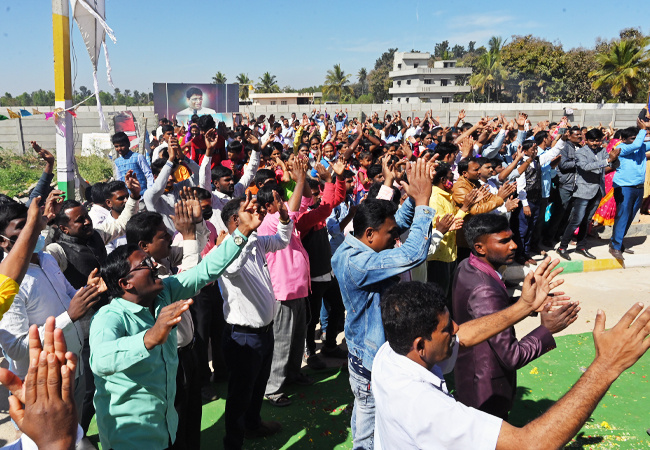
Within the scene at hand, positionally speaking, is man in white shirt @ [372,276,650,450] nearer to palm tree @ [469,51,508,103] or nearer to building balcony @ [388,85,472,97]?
palm tree @ [469,51,508,103]

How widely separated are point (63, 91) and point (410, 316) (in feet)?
14.7

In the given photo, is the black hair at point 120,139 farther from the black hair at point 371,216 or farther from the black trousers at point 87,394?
the black hair at point 371,216

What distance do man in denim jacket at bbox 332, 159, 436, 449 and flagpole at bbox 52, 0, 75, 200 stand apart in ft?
11.3

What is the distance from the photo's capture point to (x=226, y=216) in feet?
11.6

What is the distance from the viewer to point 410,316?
1.92m

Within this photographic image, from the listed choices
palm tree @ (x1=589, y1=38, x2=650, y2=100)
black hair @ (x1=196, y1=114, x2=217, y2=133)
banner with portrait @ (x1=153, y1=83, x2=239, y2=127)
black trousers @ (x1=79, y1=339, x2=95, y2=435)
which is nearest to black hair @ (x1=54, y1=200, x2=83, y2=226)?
black trousers @ (x1=79, y1=339, x2=95, y2=435)

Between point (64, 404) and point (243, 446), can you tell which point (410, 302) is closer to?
point (64, 404)

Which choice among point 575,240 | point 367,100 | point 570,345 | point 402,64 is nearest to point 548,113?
point 575,240

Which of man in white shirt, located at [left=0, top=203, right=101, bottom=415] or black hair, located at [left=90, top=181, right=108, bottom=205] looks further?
black hair, located at [left=90, top=181, right=108, bottom=205]

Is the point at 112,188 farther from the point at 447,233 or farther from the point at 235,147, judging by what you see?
the point at 447,233

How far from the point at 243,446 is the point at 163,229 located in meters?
1.73

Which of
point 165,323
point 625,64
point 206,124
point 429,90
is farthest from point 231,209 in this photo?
point 429,90

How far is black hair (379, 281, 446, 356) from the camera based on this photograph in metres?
1.91

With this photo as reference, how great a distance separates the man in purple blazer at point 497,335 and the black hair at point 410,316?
711 millimetres
